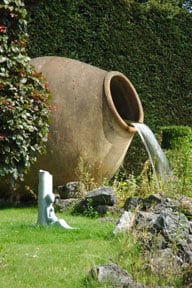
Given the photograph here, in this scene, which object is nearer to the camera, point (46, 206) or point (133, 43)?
point (46, 206)

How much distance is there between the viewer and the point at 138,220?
488 cm

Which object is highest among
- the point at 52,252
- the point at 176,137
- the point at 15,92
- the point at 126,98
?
the point at 15,92

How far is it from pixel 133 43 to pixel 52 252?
641 centimetres

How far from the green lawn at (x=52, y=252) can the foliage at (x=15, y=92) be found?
25.0 inches

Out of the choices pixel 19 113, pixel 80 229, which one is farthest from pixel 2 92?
pixel 80 229

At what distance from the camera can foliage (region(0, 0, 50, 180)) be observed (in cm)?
446

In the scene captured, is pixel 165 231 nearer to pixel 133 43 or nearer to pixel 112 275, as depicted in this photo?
pixel 112 275

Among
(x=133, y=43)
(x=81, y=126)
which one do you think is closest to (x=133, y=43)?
(x=133, y=43)

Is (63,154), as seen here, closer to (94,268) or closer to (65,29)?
(65,29)

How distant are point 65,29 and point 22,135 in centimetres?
555

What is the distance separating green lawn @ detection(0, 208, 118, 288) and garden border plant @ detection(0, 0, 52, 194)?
0.61 meters

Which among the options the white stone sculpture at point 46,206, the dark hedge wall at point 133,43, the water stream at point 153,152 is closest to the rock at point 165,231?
the white stone sculpture at point 46,206

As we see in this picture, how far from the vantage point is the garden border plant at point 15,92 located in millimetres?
4457

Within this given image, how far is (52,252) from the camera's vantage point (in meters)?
4.65
